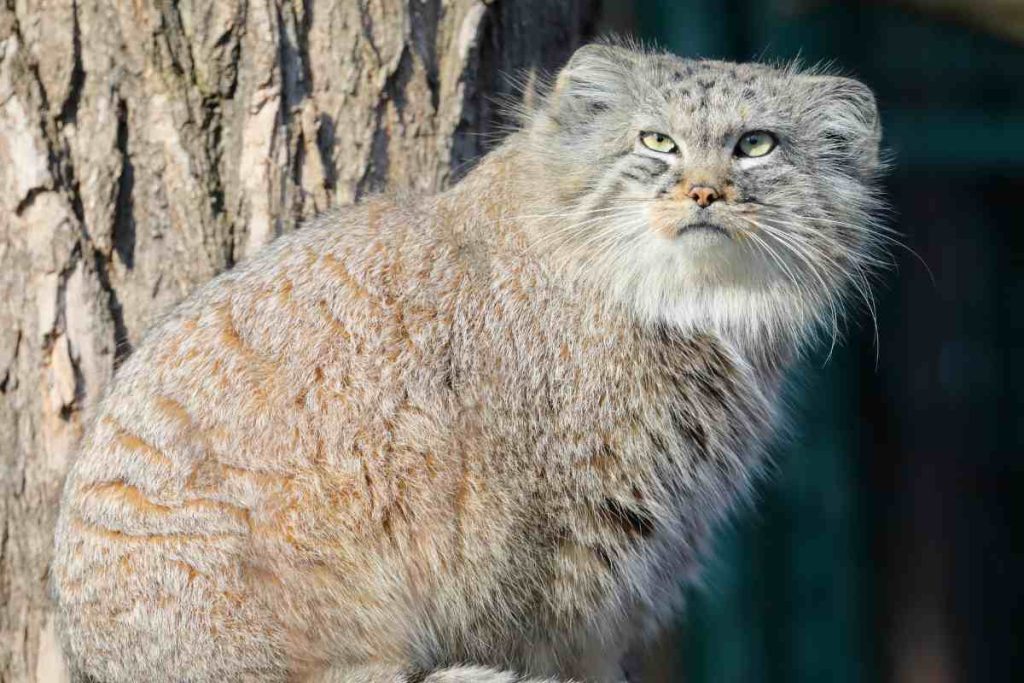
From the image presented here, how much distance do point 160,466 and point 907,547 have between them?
15.6ft

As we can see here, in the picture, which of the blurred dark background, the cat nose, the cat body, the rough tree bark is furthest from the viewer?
the blurred dark background

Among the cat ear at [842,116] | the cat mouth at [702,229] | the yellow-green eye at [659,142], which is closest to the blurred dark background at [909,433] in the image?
the cat ear at [842,116]

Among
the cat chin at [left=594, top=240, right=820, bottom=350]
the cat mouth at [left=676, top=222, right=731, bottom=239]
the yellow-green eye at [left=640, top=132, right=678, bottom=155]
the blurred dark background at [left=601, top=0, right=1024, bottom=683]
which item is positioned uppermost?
the yellow-green eye at [left=640, top=132, right=678, bottom=155]

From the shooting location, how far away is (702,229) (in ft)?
13.4

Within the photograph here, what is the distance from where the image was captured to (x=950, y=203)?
7.57 meters

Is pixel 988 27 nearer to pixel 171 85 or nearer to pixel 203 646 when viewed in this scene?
pixel 171 85

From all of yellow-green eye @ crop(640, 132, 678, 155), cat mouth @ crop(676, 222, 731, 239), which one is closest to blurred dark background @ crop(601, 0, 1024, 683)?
yellow-green eye @ crop(640, 132, 678, 155)

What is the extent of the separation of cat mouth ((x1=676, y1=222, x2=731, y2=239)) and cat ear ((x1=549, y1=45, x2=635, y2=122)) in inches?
22.9

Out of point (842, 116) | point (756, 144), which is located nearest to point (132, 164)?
point (756, 144)

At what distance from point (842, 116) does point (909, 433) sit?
3.44 metres

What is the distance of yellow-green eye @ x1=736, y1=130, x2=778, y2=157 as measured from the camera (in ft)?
13.9

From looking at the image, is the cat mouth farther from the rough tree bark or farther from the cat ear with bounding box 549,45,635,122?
the rough tree bark

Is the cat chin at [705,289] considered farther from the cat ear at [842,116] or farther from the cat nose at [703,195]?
the cat ear at [842,116]

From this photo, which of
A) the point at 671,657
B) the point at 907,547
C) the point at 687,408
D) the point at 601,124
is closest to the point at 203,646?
the point at 687,408
